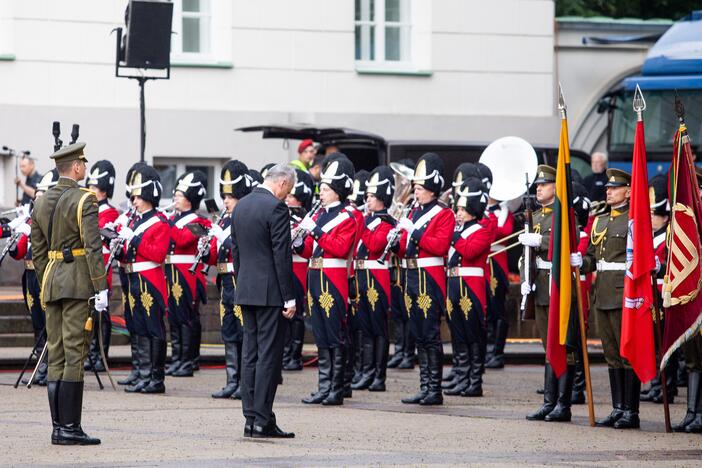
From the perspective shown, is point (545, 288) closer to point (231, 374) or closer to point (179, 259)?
point (231, 374)

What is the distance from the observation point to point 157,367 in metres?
14.9

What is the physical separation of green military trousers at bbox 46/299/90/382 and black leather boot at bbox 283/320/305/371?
560cm

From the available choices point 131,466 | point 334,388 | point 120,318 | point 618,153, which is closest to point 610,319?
point 334,388

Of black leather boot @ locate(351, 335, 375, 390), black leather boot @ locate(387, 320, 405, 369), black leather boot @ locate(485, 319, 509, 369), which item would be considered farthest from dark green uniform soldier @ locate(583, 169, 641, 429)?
black leather boot @ locate(387, 320, 405, 369)

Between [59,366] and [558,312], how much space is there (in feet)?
12.8

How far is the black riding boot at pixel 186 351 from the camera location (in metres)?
16.4

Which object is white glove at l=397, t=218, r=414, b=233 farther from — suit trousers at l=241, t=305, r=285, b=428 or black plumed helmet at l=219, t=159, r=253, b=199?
suit trousers at l=241, t=305, r=285, b=428

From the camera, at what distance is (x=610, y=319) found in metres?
13.2

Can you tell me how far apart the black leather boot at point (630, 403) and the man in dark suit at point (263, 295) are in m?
2.61

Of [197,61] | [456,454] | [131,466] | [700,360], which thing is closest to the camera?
[131,466]

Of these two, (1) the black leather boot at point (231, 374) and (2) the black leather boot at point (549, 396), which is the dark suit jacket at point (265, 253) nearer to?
(2) the black leather boot at point (549, 396)

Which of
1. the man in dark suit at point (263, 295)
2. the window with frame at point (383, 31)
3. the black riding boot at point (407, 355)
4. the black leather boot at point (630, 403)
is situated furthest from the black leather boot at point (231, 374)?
the window with frame at point (383, 31)

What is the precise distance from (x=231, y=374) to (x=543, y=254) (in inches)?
115

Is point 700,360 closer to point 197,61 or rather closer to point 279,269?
point 279,269
